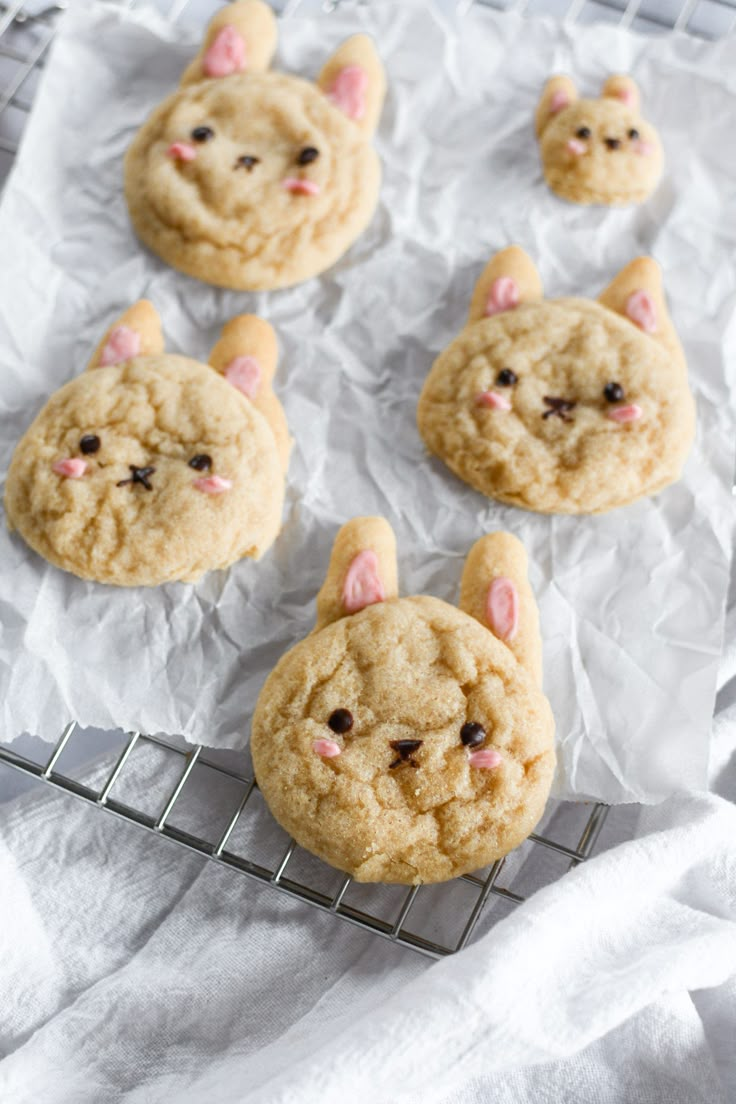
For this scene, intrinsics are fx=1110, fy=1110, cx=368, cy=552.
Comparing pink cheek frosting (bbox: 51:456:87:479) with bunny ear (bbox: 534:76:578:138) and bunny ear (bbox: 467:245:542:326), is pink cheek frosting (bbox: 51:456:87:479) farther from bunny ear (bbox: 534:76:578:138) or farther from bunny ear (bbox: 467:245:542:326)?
bunny ear (bbox: 534:76:578:138)

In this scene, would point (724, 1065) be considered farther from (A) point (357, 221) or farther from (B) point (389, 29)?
(B) point (389, 29)

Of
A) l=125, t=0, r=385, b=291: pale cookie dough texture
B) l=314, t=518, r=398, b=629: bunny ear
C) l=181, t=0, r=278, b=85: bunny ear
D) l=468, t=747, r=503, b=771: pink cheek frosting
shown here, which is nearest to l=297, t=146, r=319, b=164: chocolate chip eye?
l=125, t=0, r=385, b=291: pale cookie dough texture

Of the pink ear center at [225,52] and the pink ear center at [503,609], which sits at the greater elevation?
the pink ear center at [225,52]

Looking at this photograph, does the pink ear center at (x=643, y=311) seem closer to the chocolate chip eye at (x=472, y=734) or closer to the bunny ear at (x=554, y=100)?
the bunny ear at (x=554, y=100)

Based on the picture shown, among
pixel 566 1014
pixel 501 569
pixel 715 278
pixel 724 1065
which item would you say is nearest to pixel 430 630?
pixel 501 569

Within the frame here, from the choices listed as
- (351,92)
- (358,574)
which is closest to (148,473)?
(358,574)

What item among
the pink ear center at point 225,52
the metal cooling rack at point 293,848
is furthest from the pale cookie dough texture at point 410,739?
the pink ear center at point 225,52
